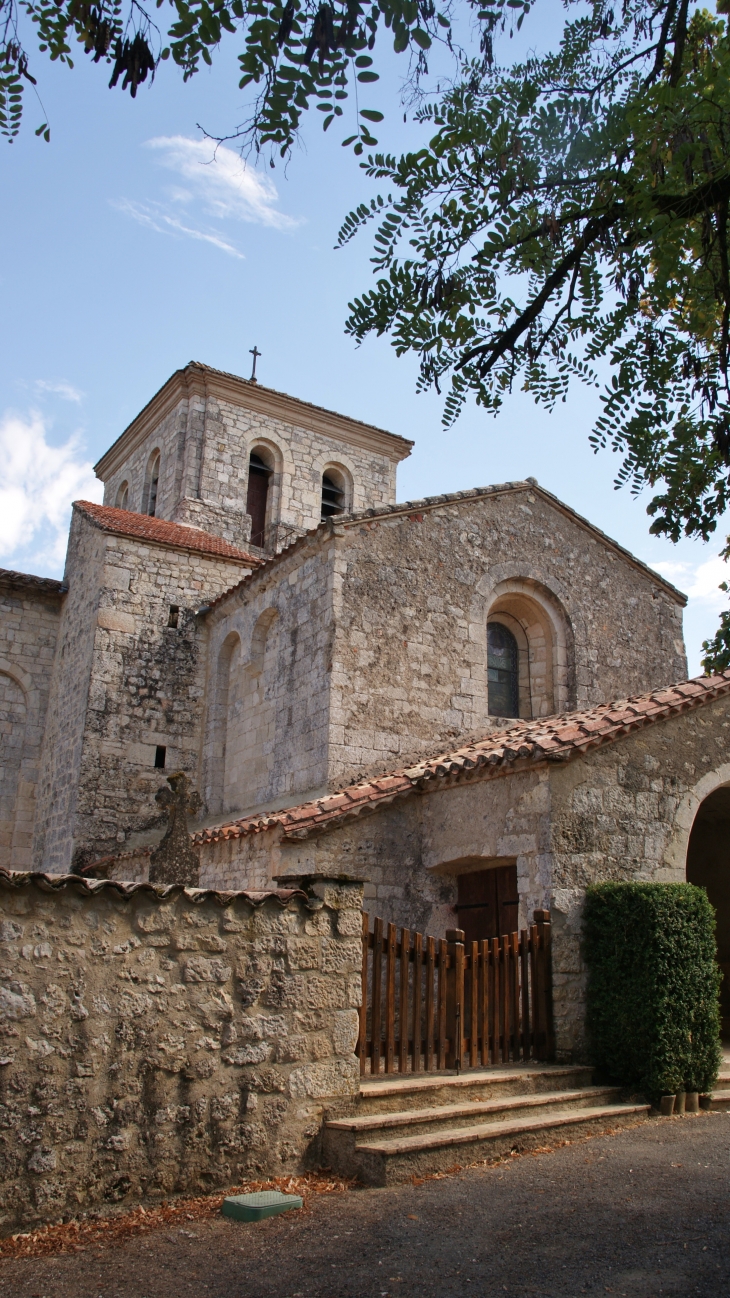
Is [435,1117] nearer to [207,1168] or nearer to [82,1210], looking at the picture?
[207,1168]

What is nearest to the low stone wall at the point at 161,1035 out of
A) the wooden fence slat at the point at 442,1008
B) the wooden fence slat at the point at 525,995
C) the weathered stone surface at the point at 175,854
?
the wooden fence slat at the point at 442,1008

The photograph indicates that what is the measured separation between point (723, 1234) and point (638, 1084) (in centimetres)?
315

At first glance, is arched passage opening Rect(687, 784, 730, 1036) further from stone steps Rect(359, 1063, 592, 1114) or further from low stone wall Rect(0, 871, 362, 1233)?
low stone wall Rect(0, 871, 362, 1233)

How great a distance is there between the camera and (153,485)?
2091 cm

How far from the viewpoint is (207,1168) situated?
5.38 meters

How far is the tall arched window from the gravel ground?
1698cm

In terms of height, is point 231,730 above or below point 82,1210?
above

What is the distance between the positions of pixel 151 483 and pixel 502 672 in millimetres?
10491

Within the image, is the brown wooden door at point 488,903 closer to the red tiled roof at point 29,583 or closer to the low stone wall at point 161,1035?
the low stone wall at point 161,1035

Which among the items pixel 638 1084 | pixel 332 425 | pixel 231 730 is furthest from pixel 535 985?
pixel 332 425

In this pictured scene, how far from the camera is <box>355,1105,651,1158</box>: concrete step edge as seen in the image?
5.73 m

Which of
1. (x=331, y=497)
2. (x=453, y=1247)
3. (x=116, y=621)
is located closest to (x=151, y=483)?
(x=331, y=497)

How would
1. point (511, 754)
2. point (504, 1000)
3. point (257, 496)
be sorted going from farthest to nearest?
point (257, 496), point (511, 754), point (504, 1000)

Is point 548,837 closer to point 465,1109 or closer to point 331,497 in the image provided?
point 465,1109
